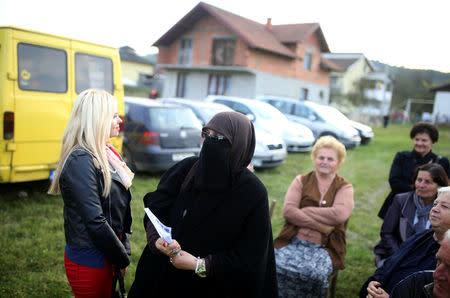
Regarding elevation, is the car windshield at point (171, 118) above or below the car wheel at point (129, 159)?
above

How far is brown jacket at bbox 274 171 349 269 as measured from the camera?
11.5 feet

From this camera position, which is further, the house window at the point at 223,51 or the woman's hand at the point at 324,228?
the house window at the point at 223,51

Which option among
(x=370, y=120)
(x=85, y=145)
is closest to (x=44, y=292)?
(x=85, y=145)

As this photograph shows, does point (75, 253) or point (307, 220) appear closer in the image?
point (75, 253)

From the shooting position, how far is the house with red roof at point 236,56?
87.2 feet

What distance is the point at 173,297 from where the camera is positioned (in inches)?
83.1

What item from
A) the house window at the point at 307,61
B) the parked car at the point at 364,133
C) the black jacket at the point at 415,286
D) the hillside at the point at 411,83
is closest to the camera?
the black jacket at the point at 415,286

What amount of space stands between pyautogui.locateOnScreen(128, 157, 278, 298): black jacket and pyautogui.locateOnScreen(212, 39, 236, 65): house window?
85.7ft

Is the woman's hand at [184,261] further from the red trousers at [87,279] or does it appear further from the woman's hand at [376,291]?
the woman's hand at [376,291]

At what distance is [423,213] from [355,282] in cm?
140

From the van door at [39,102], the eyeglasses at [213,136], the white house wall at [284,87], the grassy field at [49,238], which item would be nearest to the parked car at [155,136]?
the grassy field at [49,238]

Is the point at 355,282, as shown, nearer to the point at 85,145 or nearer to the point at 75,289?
the point at 75,289

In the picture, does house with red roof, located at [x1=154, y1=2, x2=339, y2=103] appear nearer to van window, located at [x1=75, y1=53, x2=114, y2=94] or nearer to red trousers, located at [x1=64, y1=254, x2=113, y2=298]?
van window, located at [x1=75, y1=53, x2=114, y2=94]

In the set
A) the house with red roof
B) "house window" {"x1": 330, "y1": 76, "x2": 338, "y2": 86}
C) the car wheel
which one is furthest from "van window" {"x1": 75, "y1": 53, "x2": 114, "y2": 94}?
"house window" {"x1": 330, "y1": 76, "x2": 338, "y2": 86}
